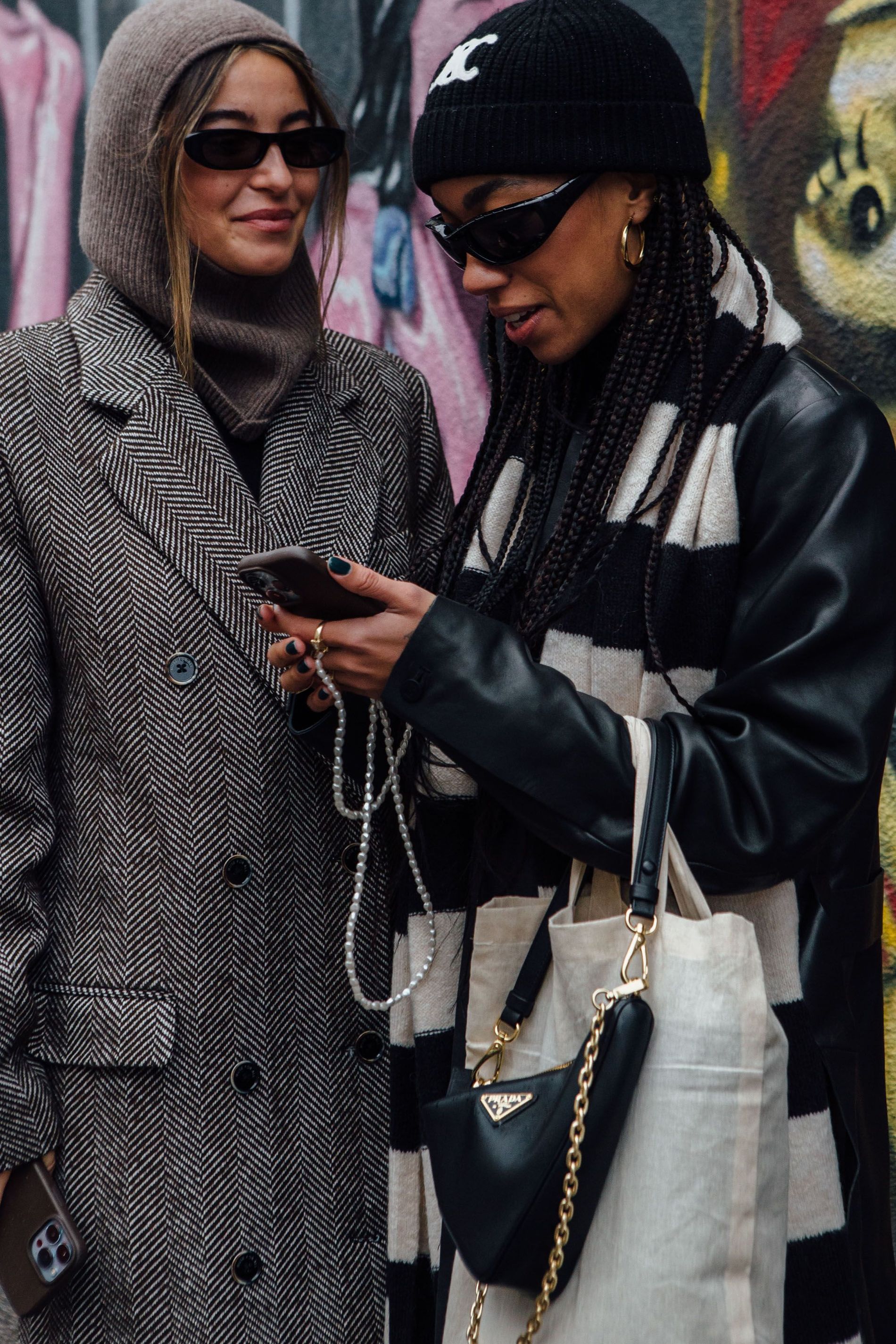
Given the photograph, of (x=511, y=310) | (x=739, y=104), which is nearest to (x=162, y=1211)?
(x=511, y=310)

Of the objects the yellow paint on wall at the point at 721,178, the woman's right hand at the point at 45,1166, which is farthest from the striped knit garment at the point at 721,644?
the yellow paint on wall at the point at 721,178

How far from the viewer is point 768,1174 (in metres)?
1.55

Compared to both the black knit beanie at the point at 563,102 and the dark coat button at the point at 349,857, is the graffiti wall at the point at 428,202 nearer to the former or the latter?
the black knit beanie at the point at 563,102

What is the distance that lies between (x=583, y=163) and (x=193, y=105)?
735 millimetres

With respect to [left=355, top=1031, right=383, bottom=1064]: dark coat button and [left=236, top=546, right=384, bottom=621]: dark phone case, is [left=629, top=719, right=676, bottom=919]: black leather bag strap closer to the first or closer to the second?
[left=236, top=546, right=384, bottom=621]: dark phone case

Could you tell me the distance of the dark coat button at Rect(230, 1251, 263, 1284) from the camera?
7.18 ft

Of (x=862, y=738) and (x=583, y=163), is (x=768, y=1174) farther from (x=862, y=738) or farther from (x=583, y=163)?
(x=583, y=163)

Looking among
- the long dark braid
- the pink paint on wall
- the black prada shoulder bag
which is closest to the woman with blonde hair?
the long dark braid

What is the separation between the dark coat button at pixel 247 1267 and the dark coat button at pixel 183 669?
0.94 metres

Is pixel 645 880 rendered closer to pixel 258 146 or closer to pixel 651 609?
pixel 651 609

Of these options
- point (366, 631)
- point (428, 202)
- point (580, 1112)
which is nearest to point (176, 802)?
point (366, 631)

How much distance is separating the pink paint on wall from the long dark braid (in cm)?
218

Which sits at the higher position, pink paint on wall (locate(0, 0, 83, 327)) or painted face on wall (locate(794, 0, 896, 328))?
painted face on wall (locate(794, 0, 896, 328))

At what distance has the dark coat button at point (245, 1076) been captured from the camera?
218cm
